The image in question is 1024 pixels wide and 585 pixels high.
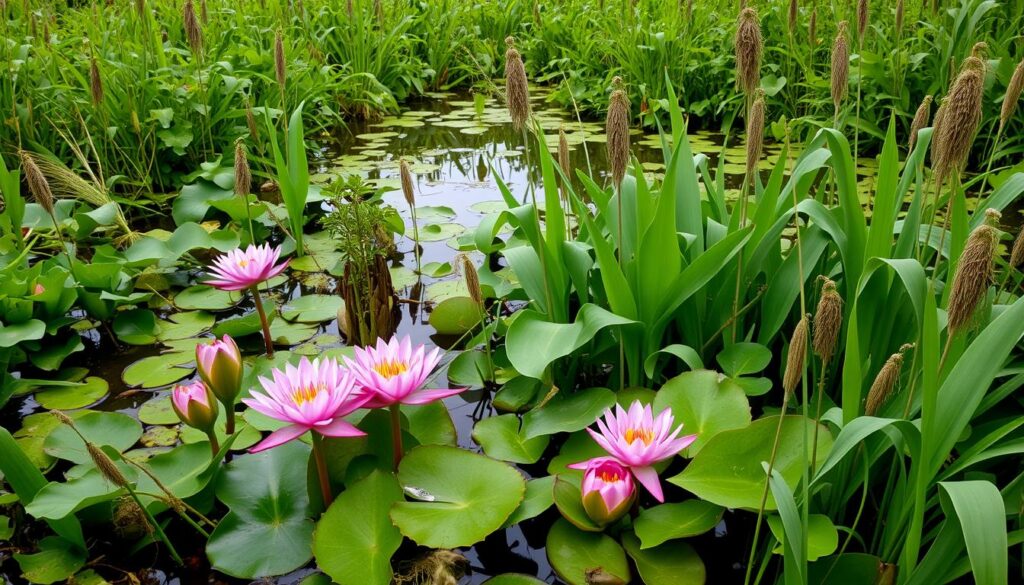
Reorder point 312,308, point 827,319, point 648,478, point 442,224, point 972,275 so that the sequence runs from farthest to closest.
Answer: point 442,224 → point 312,308 → point 648,478 → point 827,319 → point 972,275

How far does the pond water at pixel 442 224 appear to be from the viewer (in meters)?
1.23

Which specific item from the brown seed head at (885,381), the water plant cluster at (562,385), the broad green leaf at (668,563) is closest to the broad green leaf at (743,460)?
the water plant cluster at (562,385)

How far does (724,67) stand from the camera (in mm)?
3838

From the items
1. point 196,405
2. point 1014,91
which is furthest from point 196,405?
point 1014,91

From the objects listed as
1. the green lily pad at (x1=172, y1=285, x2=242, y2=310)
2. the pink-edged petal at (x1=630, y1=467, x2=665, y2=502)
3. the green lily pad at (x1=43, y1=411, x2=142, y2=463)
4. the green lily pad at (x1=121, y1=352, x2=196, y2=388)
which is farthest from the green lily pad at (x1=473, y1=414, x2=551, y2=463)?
the green lily pad at (x1=172, y1=285, x2=242, y2=310)

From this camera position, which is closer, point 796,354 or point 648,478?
point 796,354

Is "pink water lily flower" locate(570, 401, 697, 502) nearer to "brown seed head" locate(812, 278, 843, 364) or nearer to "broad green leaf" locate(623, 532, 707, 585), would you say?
"broad green leaf" locate(623, 532, 707, 585)

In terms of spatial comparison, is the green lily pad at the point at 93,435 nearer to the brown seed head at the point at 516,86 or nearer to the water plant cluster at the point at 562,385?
the water plant cluster at the point at 562,385

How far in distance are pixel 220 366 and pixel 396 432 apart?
32cm

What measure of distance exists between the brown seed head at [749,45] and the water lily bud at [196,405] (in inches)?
40.3

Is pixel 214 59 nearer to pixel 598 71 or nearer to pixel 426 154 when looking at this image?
pixel 426 154

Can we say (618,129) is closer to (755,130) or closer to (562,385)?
(755,130)

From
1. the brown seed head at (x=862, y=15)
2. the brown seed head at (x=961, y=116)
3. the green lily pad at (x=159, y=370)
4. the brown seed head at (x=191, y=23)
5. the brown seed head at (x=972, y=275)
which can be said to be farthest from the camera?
the brown seed head at (x=191, y=23)

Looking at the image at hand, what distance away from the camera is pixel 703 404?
126cm
